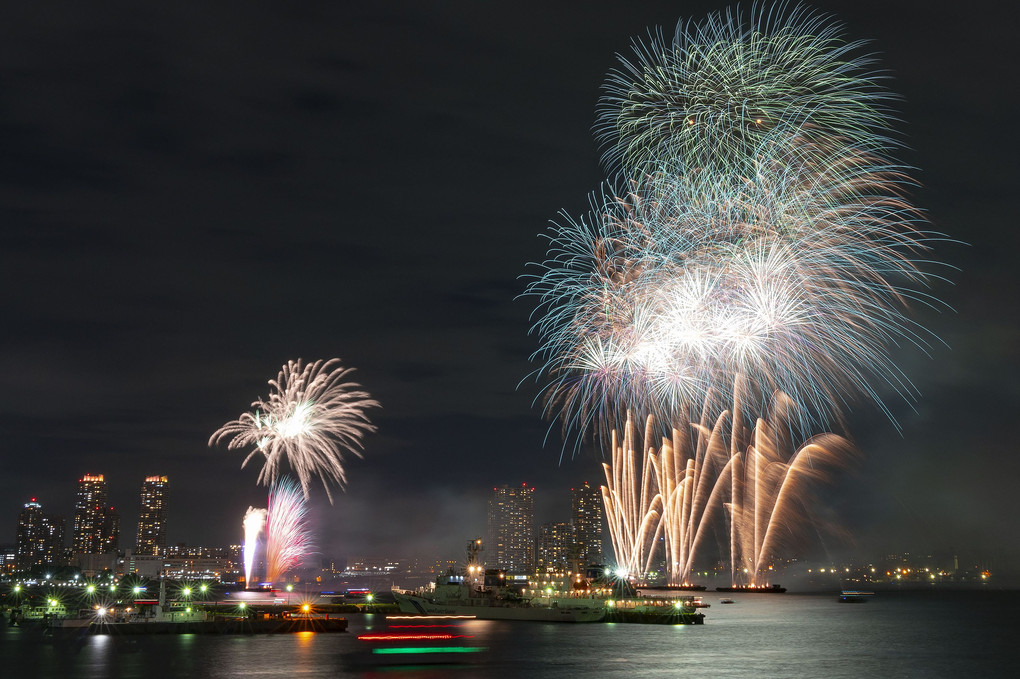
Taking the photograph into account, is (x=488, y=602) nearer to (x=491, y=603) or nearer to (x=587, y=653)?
(x=491, y=603)

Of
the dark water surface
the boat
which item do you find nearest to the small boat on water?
the boat

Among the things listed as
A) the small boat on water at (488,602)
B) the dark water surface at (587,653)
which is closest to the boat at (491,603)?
the small boat on water at (488,602)

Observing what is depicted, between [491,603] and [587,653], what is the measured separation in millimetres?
57270

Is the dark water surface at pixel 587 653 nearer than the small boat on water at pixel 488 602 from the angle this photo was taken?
Yes

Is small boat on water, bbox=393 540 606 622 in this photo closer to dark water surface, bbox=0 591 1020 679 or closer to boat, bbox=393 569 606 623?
boat, bbox=393 569 606 623

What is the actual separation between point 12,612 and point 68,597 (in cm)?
2541

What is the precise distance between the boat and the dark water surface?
609cm

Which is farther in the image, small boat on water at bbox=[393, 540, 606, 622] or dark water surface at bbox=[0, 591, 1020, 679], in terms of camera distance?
small boat on water at bbox=[393, 540, 606, 622]

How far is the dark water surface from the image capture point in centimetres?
7275

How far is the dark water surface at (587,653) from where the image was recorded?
2864 inches

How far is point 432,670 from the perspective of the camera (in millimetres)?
71812

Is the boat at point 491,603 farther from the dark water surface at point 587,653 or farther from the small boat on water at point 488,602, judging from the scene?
the dark water surface at point 587,653

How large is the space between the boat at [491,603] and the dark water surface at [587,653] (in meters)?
6.09

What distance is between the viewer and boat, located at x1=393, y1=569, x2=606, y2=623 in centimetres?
13562
